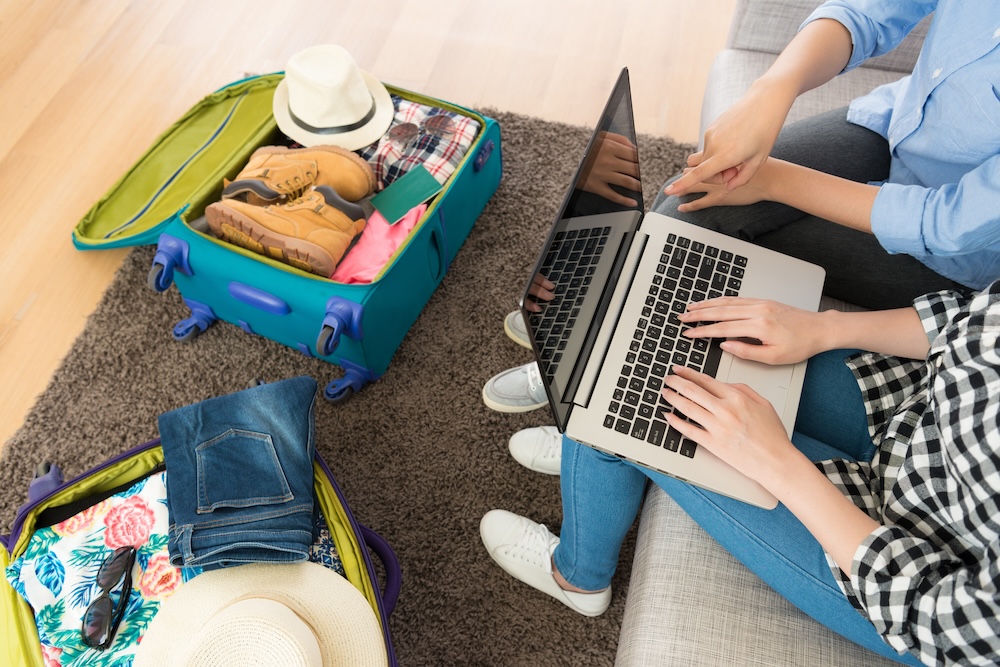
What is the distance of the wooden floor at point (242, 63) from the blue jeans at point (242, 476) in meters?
0.76

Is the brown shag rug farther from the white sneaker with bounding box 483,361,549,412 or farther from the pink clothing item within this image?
the pink clothing item

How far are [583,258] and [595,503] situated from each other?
34 centimetres

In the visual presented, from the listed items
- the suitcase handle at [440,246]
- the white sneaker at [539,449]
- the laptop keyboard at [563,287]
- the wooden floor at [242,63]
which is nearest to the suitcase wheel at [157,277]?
the wooden floor at [242,63]

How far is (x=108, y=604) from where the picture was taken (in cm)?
93

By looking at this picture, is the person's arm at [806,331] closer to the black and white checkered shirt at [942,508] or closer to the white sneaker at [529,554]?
the black and white checkered shirt at [942,508]

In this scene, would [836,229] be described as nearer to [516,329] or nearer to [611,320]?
[611,320]

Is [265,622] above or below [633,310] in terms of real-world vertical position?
below

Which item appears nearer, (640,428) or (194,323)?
(640,428)

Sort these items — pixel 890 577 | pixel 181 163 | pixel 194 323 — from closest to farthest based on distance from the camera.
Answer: pixel 890 577 < pixel 194 323 < pixel 181 163

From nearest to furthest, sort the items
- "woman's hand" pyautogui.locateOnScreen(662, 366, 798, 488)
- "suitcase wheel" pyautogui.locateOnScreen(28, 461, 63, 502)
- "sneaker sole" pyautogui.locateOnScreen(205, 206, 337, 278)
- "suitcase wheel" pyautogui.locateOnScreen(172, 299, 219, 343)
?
"woman's hand" pyautogui.locateOnScreen(662, 366, 798, 488) < "suitcase wheel" pyautogui.locateOnScreen(28, 461, 63, 502) < "sneaker sole" pyautogui.locateOnScreen(205, 206, 337, 278) < "suitcase wheel" pyautogui.locateOnScreen(172, 299, 219, 343)

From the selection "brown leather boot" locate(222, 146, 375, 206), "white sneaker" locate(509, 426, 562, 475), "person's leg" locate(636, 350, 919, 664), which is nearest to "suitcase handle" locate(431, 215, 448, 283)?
"brown leather boot" locate(222, 146, 375, 206)

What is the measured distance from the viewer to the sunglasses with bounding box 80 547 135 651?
0.92 meters

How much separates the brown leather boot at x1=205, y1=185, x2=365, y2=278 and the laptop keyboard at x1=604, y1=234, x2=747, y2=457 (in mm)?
614

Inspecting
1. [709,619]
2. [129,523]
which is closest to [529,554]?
[709,619]
